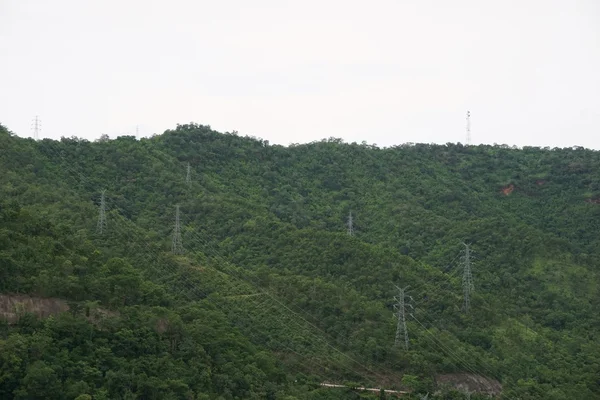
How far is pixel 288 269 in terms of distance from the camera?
6600 centimetres

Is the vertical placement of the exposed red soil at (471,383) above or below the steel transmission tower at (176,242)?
below

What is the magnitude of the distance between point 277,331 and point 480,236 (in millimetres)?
22368

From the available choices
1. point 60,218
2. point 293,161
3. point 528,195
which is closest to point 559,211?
point 528,195

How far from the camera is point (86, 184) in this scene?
249 ft

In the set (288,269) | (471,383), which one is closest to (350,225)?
(288,269)

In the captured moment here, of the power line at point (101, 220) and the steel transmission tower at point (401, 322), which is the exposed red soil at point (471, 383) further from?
the power line at point (101, 220)

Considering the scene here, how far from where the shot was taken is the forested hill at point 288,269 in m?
44.7

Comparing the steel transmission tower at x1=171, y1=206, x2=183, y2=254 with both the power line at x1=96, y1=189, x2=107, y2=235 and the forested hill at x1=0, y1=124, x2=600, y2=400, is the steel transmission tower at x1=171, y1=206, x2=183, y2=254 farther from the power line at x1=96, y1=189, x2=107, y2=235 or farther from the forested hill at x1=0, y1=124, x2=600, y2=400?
the power line at x1=96, y1=189, x2=107, y2=235

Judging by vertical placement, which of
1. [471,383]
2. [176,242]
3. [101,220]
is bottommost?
[471,383]

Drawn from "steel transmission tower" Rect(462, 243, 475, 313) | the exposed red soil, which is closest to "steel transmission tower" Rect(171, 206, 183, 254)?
"steel transmission tower" Rect(462, 243, 475, 313)

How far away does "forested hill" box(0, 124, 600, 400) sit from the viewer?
147 feet

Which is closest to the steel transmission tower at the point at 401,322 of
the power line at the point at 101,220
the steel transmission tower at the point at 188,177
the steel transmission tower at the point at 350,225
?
the power line at the point at 101,220

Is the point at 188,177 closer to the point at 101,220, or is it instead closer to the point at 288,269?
the point at 288,269

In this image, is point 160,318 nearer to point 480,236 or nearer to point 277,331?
point 277,331
